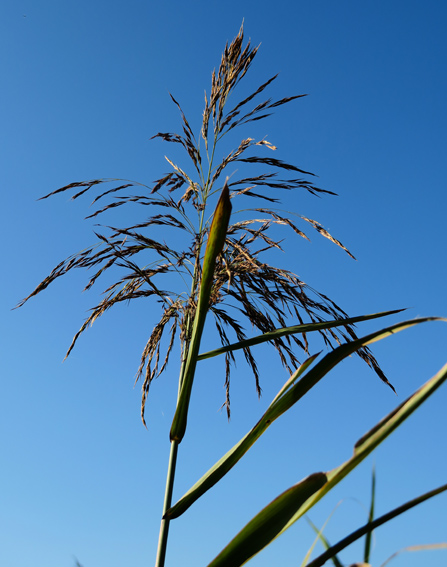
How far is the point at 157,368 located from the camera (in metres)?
2.44

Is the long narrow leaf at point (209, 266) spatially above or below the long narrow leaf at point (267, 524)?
above

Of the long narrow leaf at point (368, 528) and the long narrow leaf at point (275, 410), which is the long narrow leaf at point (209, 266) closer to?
the long narrow leaf at point (275, 410)

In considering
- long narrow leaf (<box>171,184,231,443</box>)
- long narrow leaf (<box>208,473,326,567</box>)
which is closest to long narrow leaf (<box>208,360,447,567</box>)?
long narrow leaf (<box>208,473,326,567</box>)

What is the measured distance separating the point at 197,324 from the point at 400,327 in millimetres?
224

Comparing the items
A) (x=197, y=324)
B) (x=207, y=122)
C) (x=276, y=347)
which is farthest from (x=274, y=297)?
(x=197, y=324)

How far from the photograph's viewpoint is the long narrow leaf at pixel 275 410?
2.06 feet

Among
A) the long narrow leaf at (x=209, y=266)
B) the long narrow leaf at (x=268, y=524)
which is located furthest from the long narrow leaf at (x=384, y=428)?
the long narrow leaf at (x=209, y=266)

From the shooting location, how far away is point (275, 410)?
69 centimetres

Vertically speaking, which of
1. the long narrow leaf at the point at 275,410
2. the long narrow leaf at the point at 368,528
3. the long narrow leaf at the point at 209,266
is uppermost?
the long narrow leaf at the point at 209,266

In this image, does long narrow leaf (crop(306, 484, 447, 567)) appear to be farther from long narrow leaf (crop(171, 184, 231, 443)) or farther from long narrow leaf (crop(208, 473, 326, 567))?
long narrow leaf (crop(171, 184, 231, 443))

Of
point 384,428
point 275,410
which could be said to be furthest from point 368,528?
point 275,410

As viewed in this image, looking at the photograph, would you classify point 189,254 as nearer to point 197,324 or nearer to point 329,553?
point 197,324

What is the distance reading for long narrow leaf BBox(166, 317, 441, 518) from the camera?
63cm

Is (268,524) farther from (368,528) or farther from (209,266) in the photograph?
(209,266)
